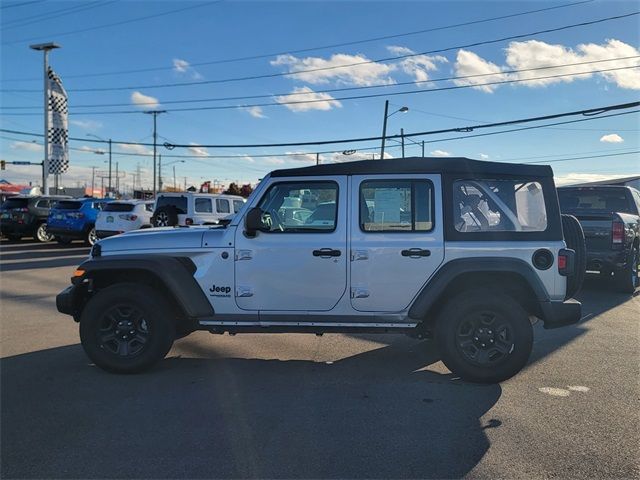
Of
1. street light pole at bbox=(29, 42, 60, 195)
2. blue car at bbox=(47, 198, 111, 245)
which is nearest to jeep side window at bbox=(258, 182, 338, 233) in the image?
blue car at bbox=(47, 198, 111, 245)

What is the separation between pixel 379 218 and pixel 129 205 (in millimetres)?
13426

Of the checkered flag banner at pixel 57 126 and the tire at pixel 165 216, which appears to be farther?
the checkered flag banner at pixel 57 126

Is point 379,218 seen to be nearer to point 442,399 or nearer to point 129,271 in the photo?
point 442,399

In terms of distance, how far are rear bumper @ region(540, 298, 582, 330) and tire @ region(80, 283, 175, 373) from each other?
11.7ft

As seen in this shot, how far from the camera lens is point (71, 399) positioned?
4289mm

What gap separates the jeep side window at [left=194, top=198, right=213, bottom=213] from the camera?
15.3 m

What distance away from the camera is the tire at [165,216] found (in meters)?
15.1

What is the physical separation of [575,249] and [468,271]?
1.47 m

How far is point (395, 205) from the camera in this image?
16.0 ft

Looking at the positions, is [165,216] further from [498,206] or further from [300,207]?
[498,206]

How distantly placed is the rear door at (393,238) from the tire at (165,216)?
1124 cm

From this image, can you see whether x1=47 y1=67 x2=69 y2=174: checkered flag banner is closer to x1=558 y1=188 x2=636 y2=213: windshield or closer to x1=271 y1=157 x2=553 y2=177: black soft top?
x1=558 y1=188 x2=636 y2=213: windshield

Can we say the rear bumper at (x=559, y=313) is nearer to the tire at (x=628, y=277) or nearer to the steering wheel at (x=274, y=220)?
the steering wheel at (x=274, y=220)

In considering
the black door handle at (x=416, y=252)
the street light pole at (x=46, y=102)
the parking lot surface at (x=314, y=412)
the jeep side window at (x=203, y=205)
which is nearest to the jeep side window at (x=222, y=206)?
the jeep side window at (x=203, y=205)
